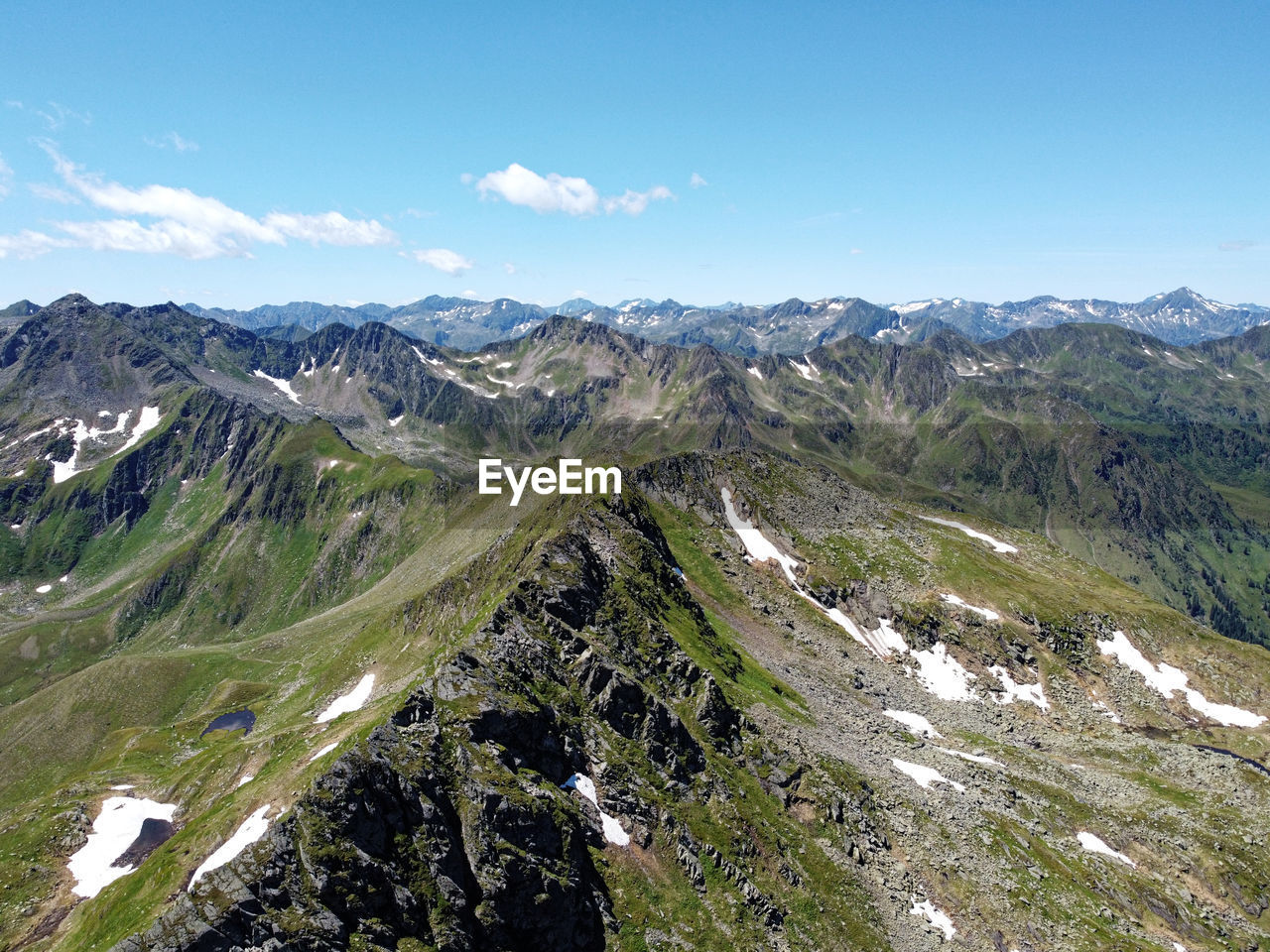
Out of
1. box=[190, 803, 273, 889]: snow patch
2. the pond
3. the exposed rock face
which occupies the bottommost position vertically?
the pond

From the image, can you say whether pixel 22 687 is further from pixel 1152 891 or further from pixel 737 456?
pixel 1152 891

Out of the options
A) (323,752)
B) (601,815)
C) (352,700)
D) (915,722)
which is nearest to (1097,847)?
(915,722)

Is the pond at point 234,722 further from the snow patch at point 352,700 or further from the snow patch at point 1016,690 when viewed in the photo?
the snow patch at point 1016,690

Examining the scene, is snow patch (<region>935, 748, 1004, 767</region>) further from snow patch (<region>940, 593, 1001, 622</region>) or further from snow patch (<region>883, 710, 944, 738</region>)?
snow patch (<region>940, 593, 1001, 622</region>)

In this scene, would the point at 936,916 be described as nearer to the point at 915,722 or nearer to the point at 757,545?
the point at 915,722

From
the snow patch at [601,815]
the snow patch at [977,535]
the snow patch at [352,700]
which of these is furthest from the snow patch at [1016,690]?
the snow patch at [352,700]

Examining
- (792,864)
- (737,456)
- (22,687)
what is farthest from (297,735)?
(22,687)

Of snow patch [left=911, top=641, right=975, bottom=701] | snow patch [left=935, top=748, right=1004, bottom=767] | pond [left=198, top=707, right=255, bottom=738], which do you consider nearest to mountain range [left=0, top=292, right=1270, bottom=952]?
pond [left=198, top=707, right=255, bottom=738]
